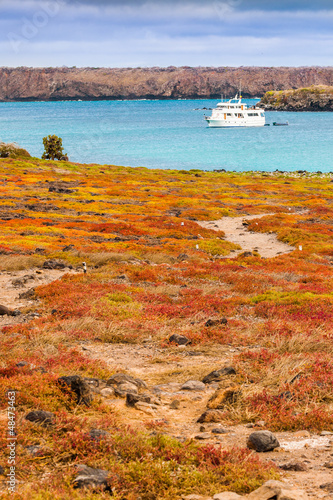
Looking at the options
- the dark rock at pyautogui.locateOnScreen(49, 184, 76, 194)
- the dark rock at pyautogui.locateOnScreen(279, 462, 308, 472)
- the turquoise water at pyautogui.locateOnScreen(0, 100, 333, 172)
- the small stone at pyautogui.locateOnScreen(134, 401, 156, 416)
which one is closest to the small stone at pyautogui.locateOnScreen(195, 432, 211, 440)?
the small stone at pyautogui.locateOnScreen(134, 401, 156, 416)

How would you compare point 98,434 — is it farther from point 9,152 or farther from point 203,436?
point 9,152

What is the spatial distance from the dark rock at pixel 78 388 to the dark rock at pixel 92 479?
1.85 metres

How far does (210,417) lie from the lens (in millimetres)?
7070

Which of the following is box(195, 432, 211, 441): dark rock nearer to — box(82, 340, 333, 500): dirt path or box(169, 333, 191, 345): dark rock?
box(82, 340, 333, 500): dirt path

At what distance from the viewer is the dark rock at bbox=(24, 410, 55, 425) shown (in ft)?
20.5

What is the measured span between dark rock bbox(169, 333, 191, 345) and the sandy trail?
50.0ft

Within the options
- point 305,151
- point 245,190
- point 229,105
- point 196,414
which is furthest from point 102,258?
point 229,105

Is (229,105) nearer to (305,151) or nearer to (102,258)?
(305,151)

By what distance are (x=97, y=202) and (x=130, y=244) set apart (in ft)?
63.5

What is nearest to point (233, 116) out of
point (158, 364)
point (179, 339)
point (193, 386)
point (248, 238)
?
point (248, 238)

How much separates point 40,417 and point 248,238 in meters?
26.7

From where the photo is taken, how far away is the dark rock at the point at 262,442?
5.99 m

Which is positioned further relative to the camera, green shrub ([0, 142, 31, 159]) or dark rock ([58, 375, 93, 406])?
green shrub ([0, 142, 31, 159])

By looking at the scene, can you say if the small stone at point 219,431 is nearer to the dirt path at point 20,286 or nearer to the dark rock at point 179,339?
the dark rock at point 179,339
